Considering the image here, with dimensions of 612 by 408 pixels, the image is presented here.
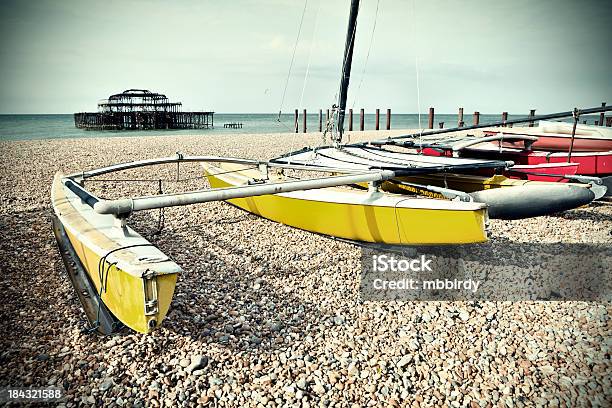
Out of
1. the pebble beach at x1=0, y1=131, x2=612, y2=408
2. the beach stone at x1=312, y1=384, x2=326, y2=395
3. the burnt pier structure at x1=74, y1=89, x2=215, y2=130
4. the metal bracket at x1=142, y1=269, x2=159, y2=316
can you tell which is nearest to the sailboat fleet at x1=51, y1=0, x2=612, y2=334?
the metal bracket at x1=142, y1=269, x2=159, y2=316

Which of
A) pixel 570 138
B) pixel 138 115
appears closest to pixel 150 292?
pixel 570 138

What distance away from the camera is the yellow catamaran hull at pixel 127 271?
297 cm

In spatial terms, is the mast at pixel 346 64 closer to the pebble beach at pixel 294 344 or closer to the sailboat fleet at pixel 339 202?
the sailboat fleet at pixel 339 202

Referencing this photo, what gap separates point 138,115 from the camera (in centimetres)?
4572

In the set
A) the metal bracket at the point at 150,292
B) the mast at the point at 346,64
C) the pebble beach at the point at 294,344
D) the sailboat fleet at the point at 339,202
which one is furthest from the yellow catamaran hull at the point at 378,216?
the metal bracket at the point at 150,292

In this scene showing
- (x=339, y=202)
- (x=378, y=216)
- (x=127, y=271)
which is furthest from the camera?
(x=339, y=202)

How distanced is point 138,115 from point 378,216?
4662 centimetres

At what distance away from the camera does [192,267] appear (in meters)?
4.87

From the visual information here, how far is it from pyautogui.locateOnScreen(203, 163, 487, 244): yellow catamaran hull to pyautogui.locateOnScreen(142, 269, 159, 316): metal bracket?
2927 millimetres

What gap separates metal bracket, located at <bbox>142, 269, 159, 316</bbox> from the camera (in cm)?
294

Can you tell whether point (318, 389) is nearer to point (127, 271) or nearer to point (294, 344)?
point (294, 344)

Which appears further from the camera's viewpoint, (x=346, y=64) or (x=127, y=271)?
(x=346, y=64)

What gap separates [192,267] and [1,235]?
3.22 m

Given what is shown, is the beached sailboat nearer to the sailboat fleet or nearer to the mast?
the sailboat fleet
